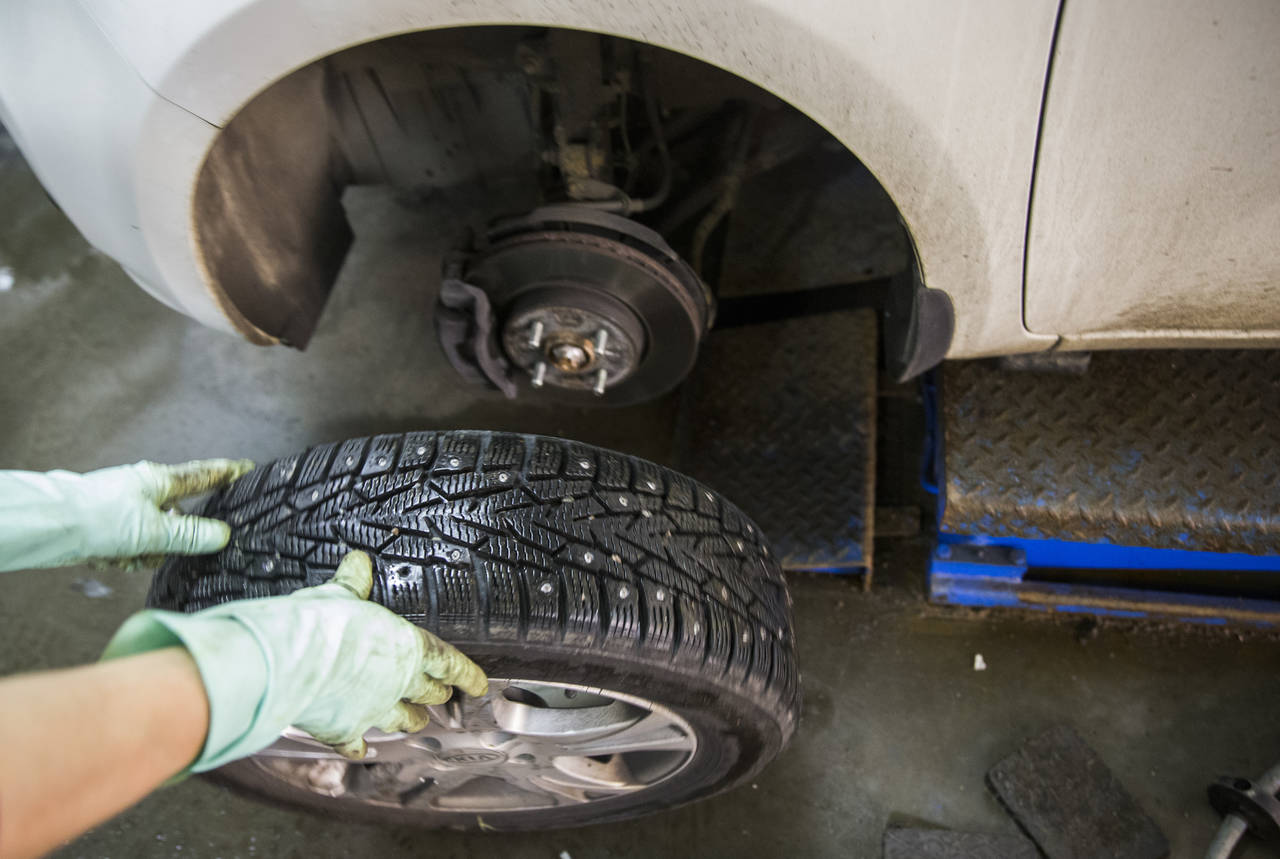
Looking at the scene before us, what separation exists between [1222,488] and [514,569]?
1.35 m

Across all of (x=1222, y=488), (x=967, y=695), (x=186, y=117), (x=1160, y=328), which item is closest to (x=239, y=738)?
(x=186, y=117)

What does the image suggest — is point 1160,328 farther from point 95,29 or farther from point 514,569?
point 95,29

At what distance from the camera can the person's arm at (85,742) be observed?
60cm

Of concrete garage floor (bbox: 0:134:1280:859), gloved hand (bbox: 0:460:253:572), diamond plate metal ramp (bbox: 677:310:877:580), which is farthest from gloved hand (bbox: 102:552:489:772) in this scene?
diamond plate metal ramp (bbox: 677:310:877:580)

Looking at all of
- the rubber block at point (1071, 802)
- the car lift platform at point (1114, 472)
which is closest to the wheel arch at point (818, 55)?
the car lift platform at point (1114, 472)

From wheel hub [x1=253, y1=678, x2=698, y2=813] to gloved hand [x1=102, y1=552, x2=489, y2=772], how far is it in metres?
0.13

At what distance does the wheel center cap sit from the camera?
1.35 metres

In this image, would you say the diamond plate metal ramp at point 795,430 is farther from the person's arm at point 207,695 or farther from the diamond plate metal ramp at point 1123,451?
the person's arm at point 207,695

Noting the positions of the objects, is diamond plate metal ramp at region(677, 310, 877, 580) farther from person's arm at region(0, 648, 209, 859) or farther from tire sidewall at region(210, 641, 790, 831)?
person's arm at region(0, 648, 209, 859)

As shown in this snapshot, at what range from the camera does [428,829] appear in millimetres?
1636

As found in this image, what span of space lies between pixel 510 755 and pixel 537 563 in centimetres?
45

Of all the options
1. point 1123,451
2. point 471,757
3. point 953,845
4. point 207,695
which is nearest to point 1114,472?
point 1123,451

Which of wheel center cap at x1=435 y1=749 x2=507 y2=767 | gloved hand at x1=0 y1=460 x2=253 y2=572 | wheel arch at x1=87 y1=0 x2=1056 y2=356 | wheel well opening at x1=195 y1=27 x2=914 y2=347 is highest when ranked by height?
wheel well opening at x1=195 y1=27 x2=914 y2=347

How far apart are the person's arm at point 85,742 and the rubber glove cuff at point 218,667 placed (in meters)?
0.02
